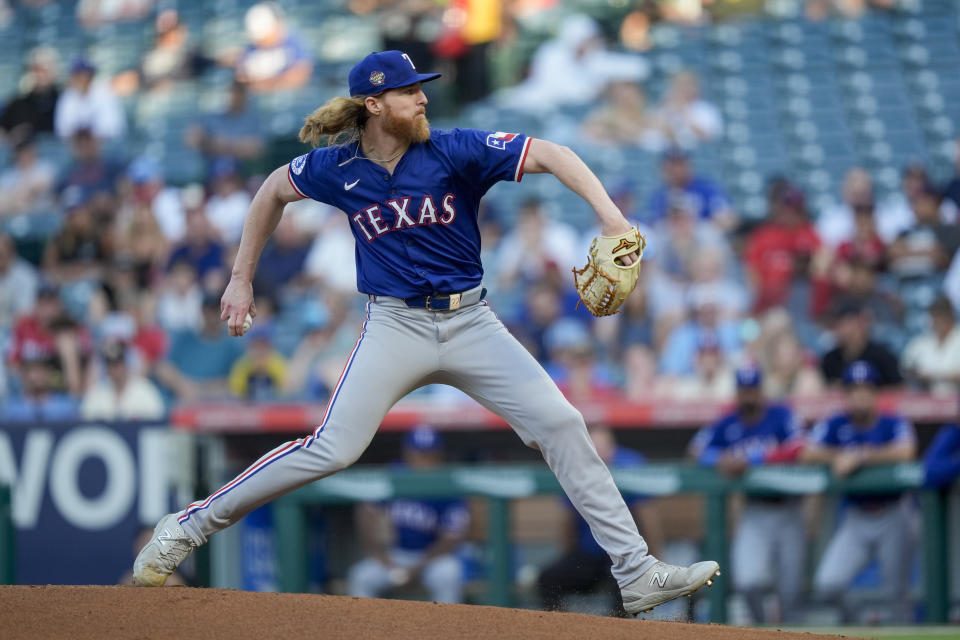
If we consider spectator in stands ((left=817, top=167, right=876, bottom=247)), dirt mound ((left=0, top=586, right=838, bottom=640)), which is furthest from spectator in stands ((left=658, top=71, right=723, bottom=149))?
dirt mound ((left=0, top=586, right=838, bottom=640))

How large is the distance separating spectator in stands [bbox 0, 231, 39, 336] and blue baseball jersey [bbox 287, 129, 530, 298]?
22.2 ft

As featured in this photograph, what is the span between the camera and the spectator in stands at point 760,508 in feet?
20.7

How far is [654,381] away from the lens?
8.02 metres

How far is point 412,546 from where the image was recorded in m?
6.60

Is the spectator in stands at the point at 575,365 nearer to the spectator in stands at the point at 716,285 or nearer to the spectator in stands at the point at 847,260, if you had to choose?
the spectator in stands at the point at 716,285

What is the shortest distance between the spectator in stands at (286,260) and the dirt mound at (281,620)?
18.8 ft

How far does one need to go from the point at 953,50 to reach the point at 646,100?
312 cm

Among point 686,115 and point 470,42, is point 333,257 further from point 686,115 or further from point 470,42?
point 686,115

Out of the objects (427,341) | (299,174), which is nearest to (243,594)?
(427,341)

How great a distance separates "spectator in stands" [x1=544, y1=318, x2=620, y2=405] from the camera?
7.61 meters

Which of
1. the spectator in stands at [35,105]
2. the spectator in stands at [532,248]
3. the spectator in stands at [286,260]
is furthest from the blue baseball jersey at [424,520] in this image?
the spectator in stands at [35,105]

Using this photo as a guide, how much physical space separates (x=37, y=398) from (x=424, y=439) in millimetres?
3067

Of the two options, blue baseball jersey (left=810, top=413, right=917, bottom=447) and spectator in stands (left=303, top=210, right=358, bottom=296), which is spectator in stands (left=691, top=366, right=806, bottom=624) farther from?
spectator in stands (left=303, top=210, right=358, bottom=296)

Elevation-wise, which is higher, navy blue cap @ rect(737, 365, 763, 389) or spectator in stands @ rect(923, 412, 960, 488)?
navy blue cap @ rect(737, 365, 763, 389)
